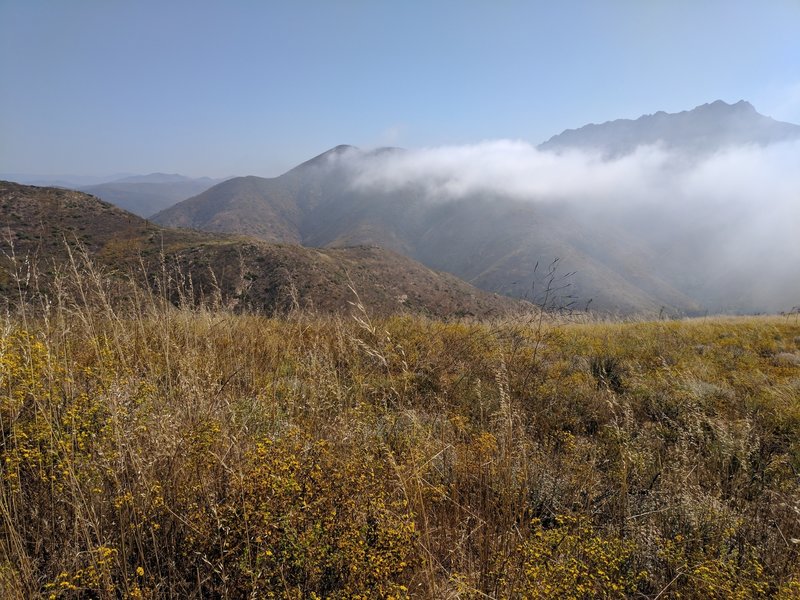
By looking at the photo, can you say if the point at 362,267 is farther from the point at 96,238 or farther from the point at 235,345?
the point at 235,345

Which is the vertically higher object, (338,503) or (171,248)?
(171,248)

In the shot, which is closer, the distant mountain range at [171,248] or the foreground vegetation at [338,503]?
the foreground vegetation at [338,503]

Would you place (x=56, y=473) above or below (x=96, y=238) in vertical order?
below

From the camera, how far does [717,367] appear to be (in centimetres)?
650

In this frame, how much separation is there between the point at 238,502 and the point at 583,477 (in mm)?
2519

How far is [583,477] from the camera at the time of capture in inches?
126

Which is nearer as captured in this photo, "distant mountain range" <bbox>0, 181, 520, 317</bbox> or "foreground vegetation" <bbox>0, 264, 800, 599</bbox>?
"foreground vegetation" <bbox>0, 264, 800, 599</bbox>

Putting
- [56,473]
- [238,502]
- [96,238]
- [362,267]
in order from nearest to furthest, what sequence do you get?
[238,502] < [56,473] < [96,238] < [362,267]

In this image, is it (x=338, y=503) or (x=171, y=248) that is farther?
(x=171, y=248)

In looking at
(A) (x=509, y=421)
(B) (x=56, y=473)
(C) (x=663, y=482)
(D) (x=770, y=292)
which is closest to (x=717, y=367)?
(C) (x=663, y=482)

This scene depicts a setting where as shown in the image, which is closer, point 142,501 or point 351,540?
point 351,540

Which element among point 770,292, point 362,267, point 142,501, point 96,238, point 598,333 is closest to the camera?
point 142,501

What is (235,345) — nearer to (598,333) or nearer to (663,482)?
(663,482)

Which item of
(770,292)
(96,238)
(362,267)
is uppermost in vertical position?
(96,238)
